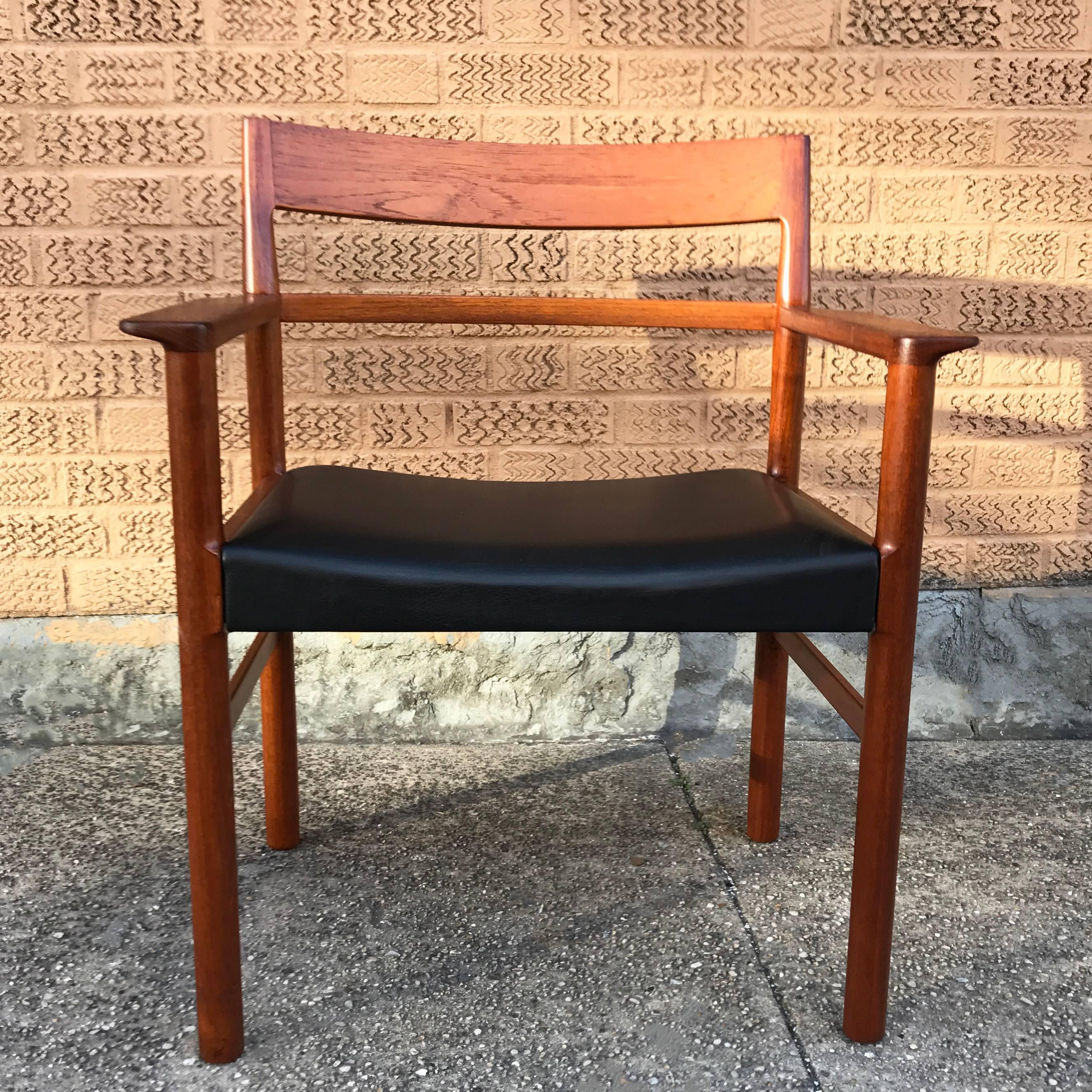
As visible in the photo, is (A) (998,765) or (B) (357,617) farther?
(A) (998,765)

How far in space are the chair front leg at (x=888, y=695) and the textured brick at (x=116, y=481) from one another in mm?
1173

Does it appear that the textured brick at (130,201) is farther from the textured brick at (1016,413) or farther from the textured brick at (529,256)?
the textured brick at (1016,413)

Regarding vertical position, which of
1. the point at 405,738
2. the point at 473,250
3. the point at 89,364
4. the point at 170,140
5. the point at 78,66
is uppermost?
the point at 78,66

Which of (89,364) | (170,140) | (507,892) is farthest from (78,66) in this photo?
(507,892)

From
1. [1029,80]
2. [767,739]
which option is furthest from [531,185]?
[1029,80]

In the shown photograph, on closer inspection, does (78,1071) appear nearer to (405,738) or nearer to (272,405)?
(272,405)

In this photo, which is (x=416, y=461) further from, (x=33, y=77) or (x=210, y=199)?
(x=33, y=77)

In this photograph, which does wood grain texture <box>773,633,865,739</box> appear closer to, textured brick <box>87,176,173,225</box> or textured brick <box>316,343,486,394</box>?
textured brick <box>316,343,486,394</box>

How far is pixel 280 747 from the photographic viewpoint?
1443mm

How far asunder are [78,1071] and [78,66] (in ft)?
4.47

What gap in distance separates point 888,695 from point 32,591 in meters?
1.39

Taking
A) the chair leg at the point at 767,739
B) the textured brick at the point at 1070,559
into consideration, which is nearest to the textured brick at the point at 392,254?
the chair leg at the point at 767,739

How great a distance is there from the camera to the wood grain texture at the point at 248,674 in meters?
1.07

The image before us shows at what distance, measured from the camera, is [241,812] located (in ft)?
5.23
